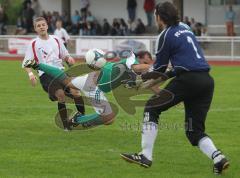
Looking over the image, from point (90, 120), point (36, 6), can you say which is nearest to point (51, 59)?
point (90, 120)

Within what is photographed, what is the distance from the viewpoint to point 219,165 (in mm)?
8266

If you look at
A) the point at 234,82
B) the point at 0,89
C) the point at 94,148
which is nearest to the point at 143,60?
the point at 94,148

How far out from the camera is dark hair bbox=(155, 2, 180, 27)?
27.5 feet

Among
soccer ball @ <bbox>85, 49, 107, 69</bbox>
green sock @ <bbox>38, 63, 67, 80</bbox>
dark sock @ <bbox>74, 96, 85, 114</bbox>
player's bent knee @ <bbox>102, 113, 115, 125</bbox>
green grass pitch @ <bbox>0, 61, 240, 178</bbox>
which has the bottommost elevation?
green grass pitch @ <bbox>0, 61, 240, 178</bbox>

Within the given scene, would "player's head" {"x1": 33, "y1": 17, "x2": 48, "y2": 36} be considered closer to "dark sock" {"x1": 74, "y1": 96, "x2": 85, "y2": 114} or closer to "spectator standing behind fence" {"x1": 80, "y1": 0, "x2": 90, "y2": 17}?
"dark sock" {"x1": 74, "y1": 96, "x2": 85, "y2": 114}

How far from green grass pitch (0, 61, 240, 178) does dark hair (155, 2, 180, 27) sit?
6.11 feet

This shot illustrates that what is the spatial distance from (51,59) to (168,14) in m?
4.48

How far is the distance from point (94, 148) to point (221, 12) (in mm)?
27352

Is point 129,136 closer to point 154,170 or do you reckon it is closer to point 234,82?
point 154,170

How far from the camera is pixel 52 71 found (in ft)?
39.3

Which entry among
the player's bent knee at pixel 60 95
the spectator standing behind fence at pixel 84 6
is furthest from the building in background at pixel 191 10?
the player's bent knee at pixel 60 95

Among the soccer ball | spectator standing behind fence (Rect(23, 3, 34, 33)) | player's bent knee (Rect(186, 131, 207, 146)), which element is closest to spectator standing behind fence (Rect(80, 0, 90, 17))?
spectator standing behind fence (Rect(23, 3, 34, 33))

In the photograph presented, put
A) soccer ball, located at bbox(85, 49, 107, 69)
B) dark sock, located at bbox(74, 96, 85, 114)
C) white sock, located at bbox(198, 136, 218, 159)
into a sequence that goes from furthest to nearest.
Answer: dark sock, located at bbox(74, 96, 85, 114), soccer ball, located at bbox(85, 49, 107, 69), white sock, located at bbox(198, 136, 218, 159)

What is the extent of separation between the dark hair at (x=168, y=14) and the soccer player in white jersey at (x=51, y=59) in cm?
415
